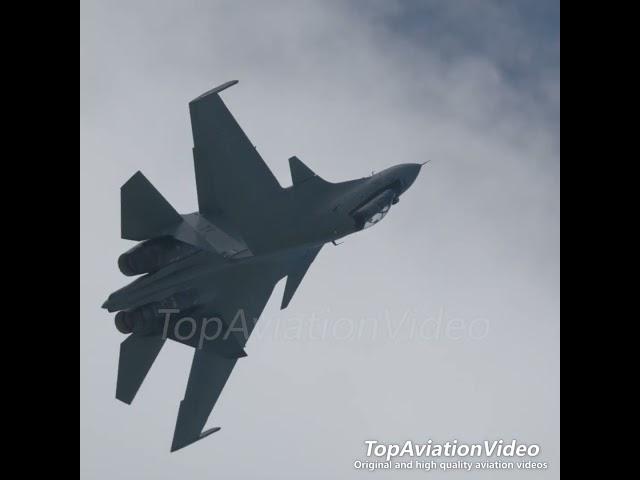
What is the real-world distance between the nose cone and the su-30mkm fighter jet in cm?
4

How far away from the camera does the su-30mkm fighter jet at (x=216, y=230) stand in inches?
1287

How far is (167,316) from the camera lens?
33562 millimetres

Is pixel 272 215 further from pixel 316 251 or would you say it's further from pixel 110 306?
pixel 110 306

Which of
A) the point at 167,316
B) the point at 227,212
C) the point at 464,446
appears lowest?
the point at 464,446

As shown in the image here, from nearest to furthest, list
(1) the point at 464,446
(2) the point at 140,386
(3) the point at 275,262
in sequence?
(1) the point at 464,446, (2) the point at 140,386, (3) the point at 275,262

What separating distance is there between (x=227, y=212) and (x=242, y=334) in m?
5.41

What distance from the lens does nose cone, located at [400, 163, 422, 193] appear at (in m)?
34.8

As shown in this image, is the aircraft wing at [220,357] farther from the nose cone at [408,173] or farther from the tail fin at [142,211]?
the nose cone at [408,173]

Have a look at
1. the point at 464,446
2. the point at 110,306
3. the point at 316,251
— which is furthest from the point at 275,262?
the point at 464,446

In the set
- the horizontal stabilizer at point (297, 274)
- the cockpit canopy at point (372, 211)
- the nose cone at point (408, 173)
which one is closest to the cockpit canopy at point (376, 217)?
the cockpit canopy at point (372, 211)

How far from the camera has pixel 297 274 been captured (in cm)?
3662

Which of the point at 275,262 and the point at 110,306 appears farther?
the point at 275,262

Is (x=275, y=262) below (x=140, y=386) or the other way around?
the other way around

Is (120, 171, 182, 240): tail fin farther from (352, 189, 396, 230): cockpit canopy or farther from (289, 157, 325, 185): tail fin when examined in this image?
(352, 189, 396, 230): cockpit canopy
